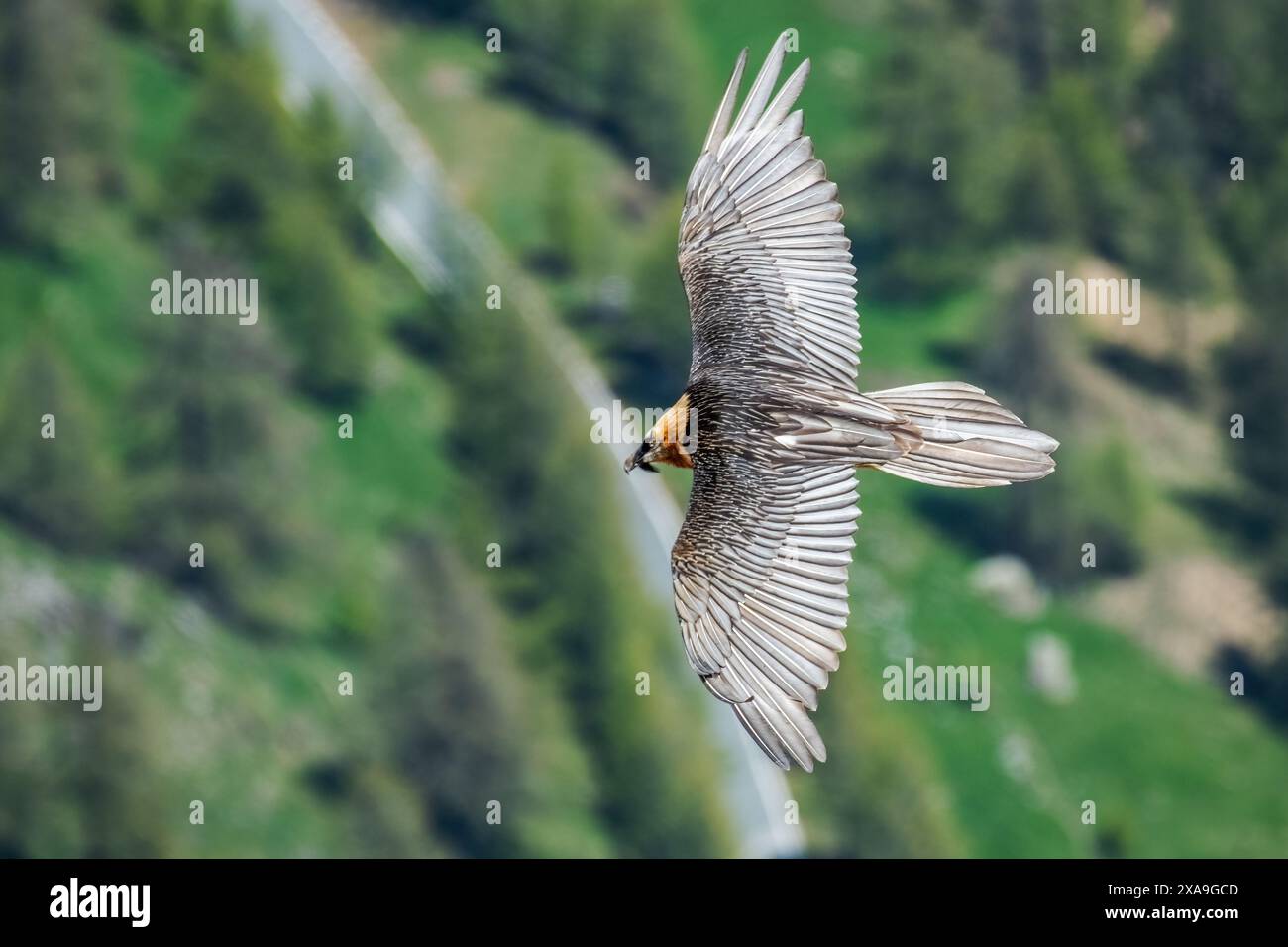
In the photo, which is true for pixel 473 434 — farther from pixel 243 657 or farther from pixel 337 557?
pixel 243 657

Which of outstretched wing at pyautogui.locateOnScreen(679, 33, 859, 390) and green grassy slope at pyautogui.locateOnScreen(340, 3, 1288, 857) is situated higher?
outstretched wing at pyautogui.locateOnScreen(679, 33, 859, 390)

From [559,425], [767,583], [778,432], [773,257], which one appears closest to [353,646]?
[559,425]

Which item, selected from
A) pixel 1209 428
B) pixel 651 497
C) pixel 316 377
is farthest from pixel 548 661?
pixel 1209 428

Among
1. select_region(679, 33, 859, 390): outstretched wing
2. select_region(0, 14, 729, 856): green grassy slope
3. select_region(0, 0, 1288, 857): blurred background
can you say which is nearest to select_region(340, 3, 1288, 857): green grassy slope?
select_region(0, 0, 1288, 857): blurred background

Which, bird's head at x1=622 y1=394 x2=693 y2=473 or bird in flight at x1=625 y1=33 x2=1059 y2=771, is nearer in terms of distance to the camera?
bird in flight at x1=625 y1=33 x2=1059 y2=771

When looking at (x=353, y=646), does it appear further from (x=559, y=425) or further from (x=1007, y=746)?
(x=1007, y=746)

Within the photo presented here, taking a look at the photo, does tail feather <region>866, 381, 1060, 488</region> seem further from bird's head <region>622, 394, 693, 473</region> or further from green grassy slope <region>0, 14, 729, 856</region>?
green grassy slope <region>0, 14, 729, 856</region>
